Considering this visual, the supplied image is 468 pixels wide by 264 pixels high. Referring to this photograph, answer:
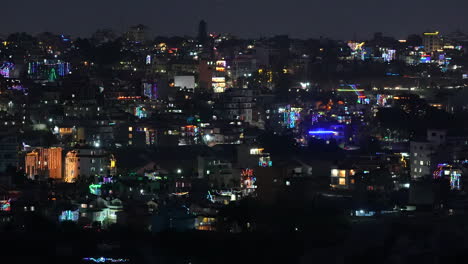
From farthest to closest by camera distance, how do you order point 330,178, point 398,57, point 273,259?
1. point 398,57
2. point 330,178
3. point 273,259

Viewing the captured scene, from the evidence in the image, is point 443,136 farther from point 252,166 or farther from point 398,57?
point 398,57

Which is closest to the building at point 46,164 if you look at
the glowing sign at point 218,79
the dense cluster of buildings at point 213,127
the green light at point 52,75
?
the dense cluster of buildings at point 213,127

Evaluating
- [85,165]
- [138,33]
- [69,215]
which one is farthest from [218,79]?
[69,215]

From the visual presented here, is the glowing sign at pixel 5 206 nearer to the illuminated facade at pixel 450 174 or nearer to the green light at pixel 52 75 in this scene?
the illuminated facade at pixel 450 174

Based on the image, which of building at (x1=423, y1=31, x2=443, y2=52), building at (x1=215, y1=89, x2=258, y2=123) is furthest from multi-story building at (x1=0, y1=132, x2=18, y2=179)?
building at (x1=423, y1=31, x2=443, y2=52)

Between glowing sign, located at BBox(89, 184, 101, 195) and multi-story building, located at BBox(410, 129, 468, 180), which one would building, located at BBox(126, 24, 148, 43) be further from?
glowing sign, located at BBox(89, 184, 101, 195)

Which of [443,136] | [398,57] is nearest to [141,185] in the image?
[443,136]
